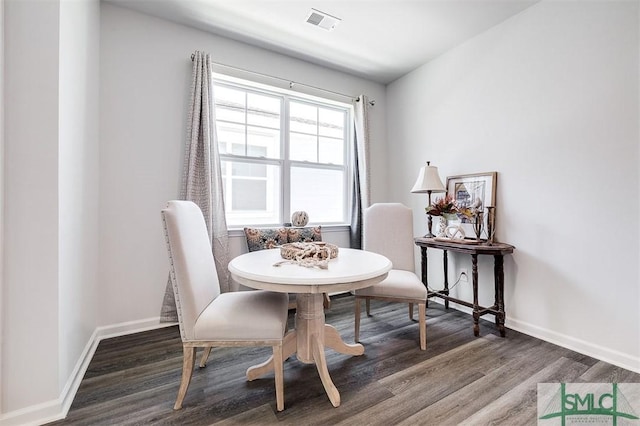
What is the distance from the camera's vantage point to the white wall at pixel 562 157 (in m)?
1.81

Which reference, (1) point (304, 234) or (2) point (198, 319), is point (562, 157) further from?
(2) point (198, 319)

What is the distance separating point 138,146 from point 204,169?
547 mm

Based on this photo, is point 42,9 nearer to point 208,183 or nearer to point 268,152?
point 208,183

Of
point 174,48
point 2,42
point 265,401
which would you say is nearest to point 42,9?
point 2,42

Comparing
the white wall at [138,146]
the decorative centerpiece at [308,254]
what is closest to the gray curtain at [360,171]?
the decorative centerpiece at [308,254]

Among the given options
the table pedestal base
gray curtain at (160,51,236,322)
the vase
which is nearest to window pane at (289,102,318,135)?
gray curtain at (160,51,236,322)

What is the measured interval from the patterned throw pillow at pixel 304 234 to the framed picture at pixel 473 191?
144 centimetres

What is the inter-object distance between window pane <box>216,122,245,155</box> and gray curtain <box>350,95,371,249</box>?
1.38m

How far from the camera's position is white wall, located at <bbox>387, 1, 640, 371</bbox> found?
5.95 ft

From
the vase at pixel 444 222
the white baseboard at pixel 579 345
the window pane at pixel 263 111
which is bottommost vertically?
the white baseboard at pixel 579 345

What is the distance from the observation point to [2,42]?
121cm

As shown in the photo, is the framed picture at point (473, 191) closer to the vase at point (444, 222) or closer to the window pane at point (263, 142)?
the vase at point (444, 222)

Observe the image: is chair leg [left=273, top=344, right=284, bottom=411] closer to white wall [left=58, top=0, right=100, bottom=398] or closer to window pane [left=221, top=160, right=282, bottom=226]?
white wall [left=58, top=0, right=100, bottom=398]

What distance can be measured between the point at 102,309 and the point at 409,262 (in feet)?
8.41
